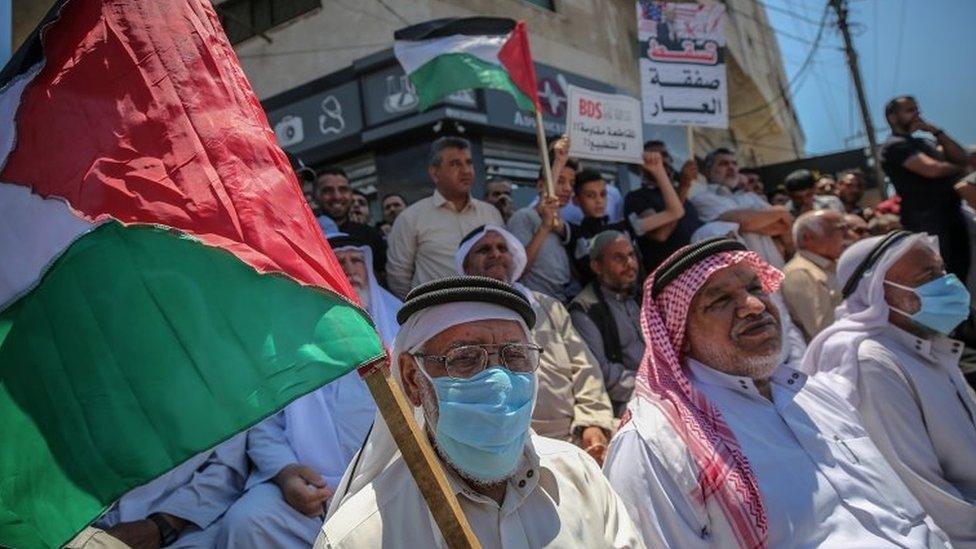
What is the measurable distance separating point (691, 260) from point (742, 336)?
0.35 meters

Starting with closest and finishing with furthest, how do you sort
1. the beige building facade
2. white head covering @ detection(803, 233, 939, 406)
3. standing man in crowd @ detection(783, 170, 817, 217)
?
white head covering @ detection(803, 233, 939, 406)
standing man in crowd @ detection(783, 170, 817, 217)
the beige building facade

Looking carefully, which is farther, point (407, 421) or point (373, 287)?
point (373, 287)

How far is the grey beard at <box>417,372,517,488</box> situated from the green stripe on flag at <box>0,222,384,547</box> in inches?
18.9

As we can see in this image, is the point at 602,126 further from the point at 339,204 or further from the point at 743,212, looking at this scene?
the point at 339,204

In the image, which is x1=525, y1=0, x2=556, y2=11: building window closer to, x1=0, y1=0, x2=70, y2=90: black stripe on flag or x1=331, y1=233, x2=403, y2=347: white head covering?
x1=331, y1=233, x2=403, y2=347: white head covering

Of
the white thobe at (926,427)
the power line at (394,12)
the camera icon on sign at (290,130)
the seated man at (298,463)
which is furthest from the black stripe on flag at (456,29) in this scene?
the camera icon on sign at (290,130)

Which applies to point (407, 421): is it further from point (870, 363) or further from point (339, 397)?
point (870, 363)

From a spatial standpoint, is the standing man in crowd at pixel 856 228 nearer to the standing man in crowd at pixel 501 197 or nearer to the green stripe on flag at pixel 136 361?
the standing man in crowd at pixel 501 197

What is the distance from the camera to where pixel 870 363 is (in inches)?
112

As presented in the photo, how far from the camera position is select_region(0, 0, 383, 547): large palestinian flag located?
4.65 feet

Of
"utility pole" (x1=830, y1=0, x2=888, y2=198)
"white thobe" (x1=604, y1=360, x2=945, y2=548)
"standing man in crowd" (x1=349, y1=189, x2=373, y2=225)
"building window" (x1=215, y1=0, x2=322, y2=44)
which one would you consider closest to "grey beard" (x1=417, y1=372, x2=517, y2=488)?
"white thobe" (x1=604, y1=360, x2=945, y2=548)

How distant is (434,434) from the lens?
6.19ft

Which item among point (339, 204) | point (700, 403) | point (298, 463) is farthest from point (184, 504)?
point (339, 204)

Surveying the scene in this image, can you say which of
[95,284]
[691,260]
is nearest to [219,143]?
[95,284]
